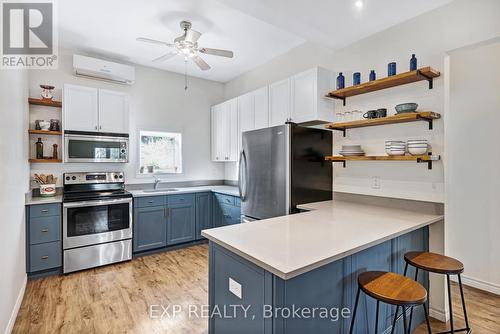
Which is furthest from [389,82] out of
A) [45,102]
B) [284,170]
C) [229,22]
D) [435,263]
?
[45,102]

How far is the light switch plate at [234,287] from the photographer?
1.47 meters

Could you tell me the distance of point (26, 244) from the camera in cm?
291

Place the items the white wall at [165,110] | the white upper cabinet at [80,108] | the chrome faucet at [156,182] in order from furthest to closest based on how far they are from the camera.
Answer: the chrome faucet at [156,182] → the white wall at [165,110] → the white upper cabinet at [80,108]

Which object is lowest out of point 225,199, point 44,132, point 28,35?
point 225,199

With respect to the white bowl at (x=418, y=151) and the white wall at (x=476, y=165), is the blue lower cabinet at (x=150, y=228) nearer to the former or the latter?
the white bowl at (x=418, y=151)

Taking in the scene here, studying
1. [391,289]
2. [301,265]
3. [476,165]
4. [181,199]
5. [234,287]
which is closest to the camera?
[301,265]

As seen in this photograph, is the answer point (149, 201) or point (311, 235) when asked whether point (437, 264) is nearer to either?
point (311, 235)

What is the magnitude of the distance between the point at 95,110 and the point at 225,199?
223cm

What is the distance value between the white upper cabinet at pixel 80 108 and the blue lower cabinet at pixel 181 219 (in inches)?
59.3

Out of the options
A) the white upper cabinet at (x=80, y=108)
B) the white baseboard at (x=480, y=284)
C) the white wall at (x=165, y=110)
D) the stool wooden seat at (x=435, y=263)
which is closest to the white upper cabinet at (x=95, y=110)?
the white upper cabinet at (x=80, y=108)

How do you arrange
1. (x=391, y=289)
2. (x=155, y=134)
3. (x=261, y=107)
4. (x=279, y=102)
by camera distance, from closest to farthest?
(x=391, y=289) < (x=279, y=102) < (x=261, y=107) < (x=155, y=134)

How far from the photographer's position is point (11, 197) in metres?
2.21

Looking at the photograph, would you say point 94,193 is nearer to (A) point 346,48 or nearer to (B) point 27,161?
(B) point 27,161

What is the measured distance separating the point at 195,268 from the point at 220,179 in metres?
2.11
